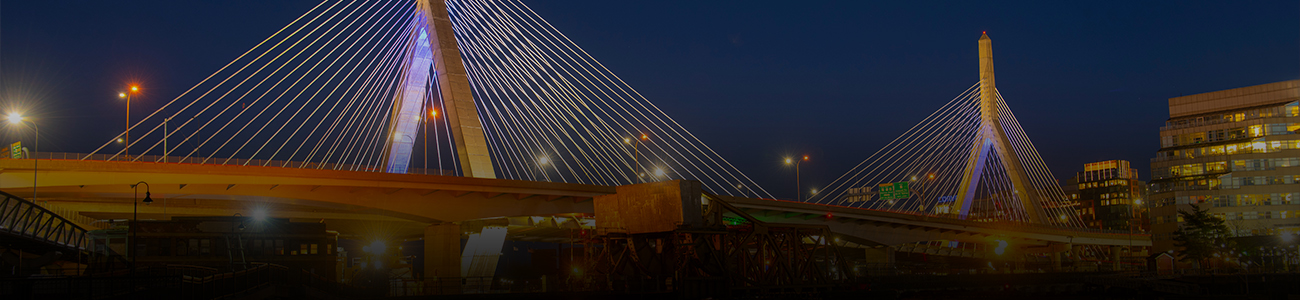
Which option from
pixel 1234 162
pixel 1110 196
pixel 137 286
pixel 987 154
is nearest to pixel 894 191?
pixel 987 154

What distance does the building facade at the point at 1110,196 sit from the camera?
6683 inches

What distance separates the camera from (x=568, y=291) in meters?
35.3

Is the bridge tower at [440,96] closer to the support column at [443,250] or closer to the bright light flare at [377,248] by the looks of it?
the support column at [443,250]

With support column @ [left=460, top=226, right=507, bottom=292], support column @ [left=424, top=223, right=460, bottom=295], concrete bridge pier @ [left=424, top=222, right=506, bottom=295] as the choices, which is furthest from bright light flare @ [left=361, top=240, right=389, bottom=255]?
support column @ [left=424, top=223, right=460, bottom=295]

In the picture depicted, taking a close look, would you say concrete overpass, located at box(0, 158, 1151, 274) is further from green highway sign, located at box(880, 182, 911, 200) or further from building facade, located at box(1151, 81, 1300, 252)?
building facade, located at box(1151, 81, 1300, 252)

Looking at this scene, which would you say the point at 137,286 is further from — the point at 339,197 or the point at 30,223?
the point at 339,197

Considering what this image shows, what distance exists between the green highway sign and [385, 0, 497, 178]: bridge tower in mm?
51831

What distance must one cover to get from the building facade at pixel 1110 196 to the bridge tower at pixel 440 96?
504ft

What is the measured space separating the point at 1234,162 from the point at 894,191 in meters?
42.3

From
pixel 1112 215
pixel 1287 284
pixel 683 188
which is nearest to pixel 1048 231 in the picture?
pixel 1287 284

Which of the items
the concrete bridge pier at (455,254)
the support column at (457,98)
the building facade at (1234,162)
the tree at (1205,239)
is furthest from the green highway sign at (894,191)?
the support column at (457,98)

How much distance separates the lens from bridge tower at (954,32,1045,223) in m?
78.8

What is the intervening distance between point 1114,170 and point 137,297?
18696cm

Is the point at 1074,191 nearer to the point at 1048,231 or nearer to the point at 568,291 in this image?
the point at 1048,231
